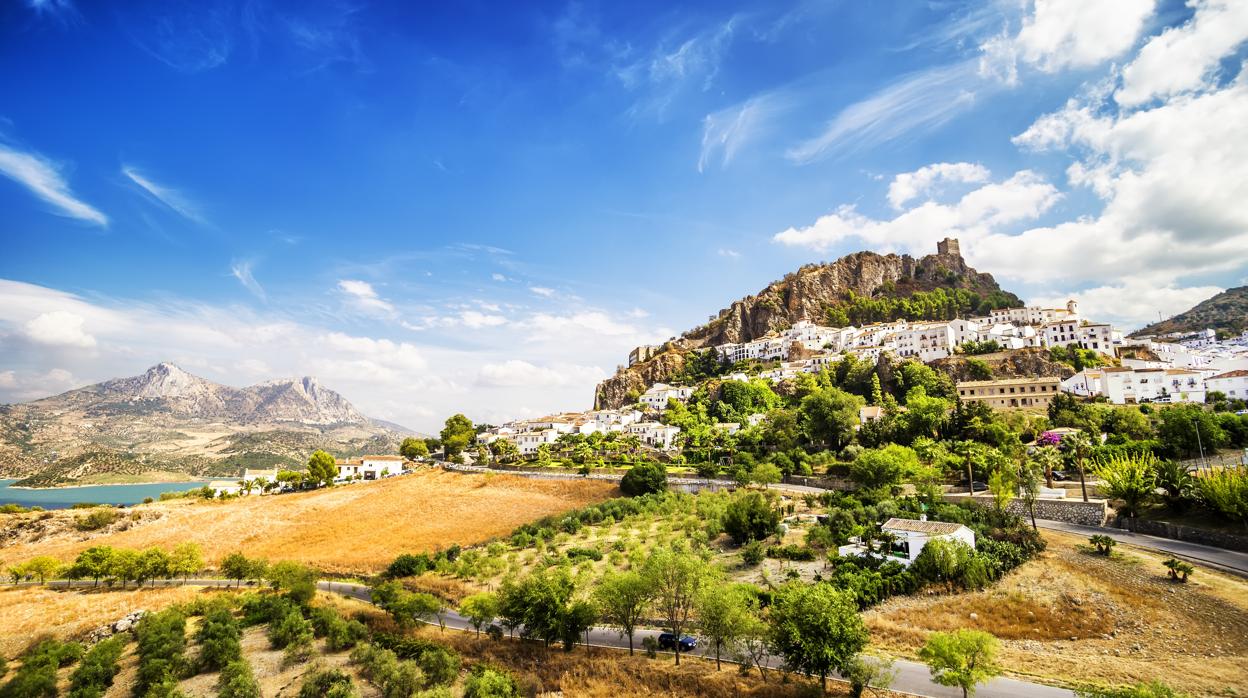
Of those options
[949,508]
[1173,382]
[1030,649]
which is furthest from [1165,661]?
[1173,382]

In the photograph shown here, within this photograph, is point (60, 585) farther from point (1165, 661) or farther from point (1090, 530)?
point (1090, 530)

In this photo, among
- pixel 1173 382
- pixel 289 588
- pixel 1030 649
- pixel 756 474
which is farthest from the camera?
pixel 1173 382

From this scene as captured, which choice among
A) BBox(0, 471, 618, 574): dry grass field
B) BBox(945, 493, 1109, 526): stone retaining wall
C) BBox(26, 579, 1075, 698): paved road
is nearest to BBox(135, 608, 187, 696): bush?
BBox(26, 579, 1075, 698): paved road

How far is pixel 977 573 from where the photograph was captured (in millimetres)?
31031

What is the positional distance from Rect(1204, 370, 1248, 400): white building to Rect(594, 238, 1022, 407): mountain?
60309 millimetres

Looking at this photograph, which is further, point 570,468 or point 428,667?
point 570,468

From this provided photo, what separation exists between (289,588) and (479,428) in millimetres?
96191

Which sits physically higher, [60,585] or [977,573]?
[977,573]

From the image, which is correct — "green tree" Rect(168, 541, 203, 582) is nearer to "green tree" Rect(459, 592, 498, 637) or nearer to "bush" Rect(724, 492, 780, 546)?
"green tree" Rect(459, 592, 498, 637)

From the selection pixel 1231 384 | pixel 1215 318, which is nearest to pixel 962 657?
pixel 1231 384

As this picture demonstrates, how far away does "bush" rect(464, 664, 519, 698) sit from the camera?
71.6ft

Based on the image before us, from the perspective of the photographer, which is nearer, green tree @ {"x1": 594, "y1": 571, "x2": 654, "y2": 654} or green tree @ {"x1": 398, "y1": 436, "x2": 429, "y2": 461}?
green tree @ {"x1": 594, "y1": 571, "x2": 654, "y2": 654}

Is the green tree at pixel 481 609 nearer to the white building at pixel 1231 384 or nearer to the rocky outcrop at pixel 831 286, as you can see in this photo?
the white building at pixel 1231 384

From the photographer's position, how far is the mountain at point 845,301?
131375 millimetres
